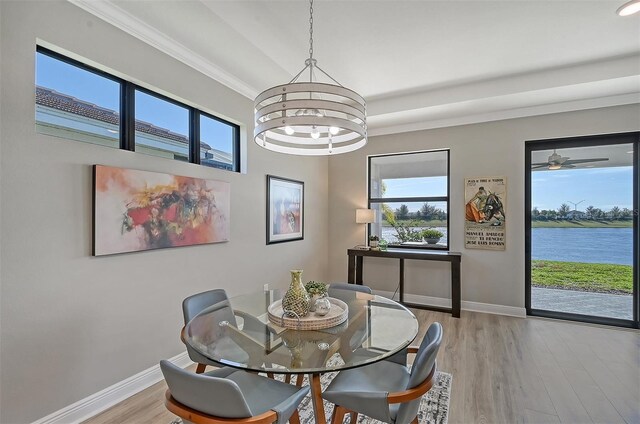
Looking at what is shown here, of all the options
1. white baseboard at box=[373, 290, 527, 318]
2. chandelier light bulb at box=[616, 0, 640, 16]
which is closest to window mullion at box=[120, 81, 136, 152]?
chandelier light bulb at box=[616, 0, 640, 16]

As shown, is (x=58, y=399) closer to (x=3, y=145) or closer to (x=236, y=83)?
(x=3, y=145)

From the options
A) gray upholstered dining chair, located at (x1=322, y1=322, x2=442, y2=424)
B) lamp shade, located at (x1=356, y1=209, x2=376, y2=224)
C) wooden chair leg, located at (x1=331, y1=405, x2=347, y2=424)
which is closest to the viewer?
gray upholstered dining chair, located at (x1=322, y1=322, x2=442, y2=424)

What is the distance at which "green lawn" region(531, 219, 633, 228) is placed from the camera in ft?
12.0

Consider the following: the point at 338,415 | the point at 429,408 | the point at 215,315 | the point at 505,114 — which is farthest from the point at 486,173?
the point at 215,315

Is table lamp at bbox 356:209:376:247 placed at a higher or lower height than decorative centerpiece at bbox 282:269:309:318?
higher

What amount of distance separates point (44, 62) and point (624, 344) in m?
5.61

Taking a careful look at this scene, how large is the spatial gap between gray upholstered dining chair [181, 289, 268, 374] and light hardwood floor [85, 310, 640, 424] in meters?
0.54

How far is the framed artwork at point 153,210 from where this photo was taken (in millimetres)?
2076

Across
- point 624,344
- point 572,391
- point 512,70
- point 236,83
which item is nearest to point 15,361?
point 236,83

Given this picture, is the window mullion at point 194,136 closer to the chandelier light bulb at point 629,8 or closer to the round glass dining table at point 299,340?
the round glass dining table at point 299,340

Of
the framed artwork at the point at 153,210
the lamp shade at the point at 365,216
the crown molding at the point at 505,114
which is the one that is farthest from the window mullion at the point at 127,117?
the crown molding at the point at 505,114

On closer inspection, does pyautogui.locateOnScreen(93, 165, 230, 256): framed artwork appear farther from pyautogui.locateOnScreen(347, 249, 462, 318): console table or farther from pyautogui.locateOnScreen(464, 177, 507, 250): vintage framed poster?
pyautogui.locateOnScreen(464, 177, 507, 250): vintage framed poster

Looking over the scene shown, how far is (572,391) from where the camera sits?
231cm

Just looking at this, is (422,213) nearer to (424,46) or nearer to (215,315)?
(424,46)
